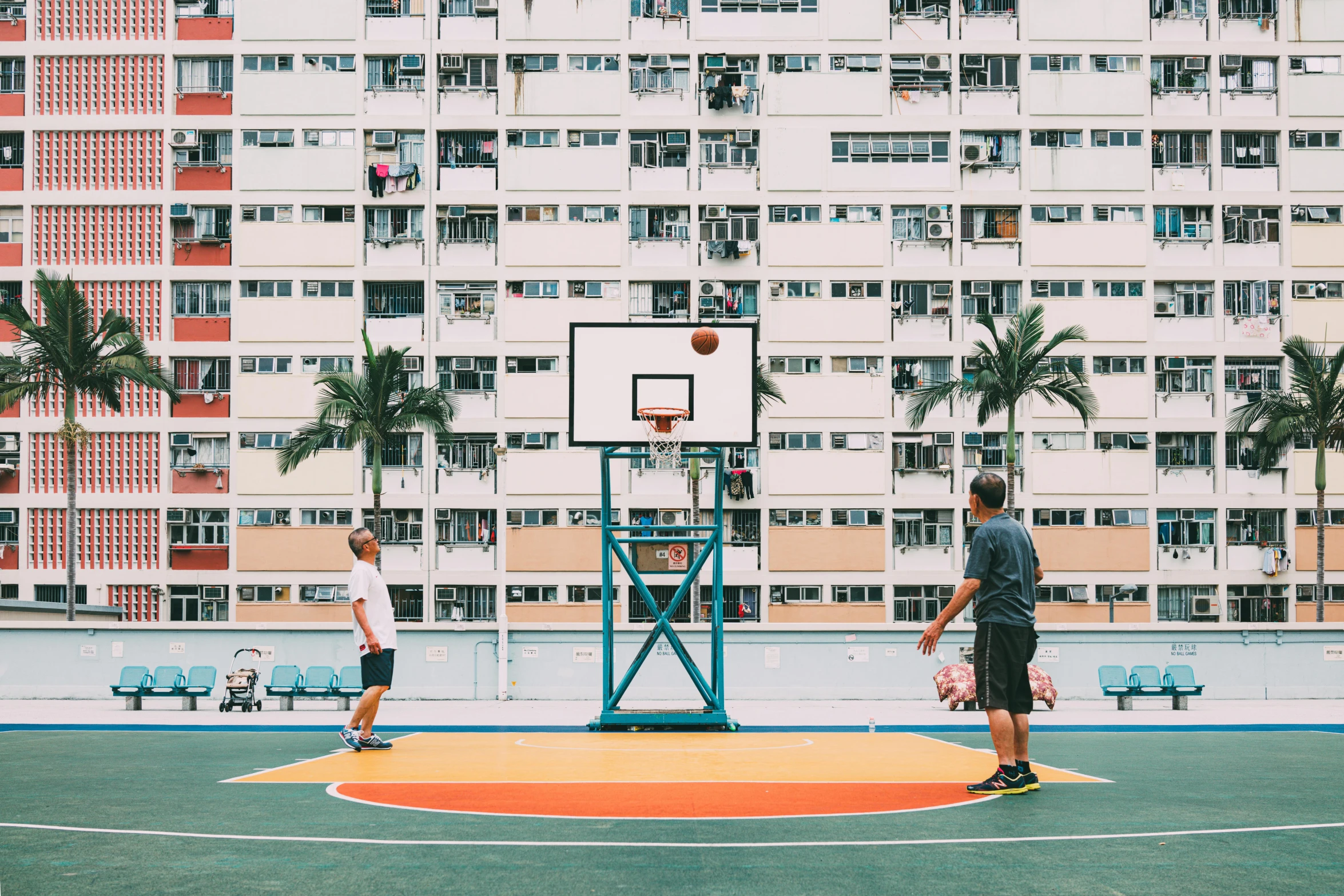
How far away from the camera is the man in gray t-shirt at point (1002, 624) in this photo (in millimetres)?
8227

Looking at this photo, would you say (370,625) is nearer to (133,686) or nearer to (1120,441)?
(133,686)

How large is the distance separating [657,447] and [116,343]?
73.1ft

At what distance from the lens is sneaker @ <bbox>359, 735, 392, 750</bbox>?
12.1m

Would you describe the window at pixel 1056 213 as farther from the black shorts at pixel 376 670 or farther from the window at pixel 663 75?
the black shorts at pixel 376 670

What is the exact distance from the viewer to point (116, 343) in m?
33.3

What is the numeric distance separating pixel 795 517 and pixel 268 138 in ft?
67.9

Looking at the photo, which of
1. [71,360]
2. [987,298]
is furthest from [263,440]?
[987,298]

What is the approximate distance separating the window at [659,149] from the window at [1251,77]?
17.7m

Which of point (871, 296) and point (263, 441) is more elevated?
point (871, 296)

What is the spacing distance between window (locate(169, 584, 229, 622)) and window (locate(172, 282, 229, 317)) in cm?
869

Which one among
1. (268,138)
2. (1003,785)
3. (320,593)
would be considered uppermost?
(268,138)

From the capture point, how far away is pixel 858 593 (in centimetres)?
3997

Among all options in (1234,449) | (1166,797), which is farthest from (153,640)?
(1234,449)

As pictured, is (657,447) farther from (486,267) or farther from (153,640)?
(486,267)
